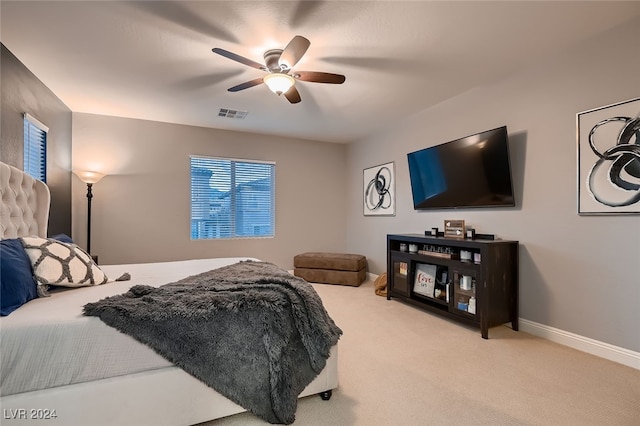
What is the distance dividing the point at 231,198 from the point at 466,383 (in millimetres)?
4121

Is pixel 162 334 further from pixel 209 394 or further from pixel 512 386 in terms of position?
pixel 512 386

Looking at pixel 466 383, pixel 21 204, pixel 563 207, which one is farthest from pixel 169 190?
pixel 563 207

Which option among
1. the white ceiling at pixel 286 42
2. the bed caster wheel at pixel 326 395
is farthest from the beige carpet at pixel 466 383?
the white ceiling at pixel 286 42

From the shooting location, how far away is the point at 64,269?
175 centimetres

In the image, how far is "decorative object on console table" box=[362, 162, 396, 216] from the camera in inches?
178

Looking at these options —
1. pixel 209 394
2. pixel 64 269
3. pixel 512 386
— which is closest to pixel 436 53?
pixel 512 386

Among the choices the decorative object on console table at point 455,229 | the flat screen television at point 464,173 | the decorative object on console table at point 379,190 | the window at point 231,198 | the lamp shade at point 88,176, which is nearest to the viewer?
the flat screen television at point 464,173

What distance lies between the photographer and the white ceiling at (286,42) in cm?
200

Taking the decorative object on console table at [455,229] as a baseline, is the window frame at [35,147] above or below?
above

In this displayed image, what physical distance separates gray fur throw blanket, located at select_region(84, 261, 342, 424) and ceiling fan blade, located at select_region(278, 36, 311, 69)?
1.66 meters

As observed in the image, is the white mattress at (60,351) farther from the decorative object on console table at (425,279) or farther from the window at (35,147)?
the decorative object on console table at (425,279)

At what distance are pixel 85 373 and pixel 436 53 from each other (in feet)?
10.5

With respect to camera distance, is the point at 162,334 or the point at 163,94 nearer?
the point at 162,334

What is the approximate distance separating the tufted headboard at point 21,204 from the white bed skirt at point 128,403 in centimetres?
144
